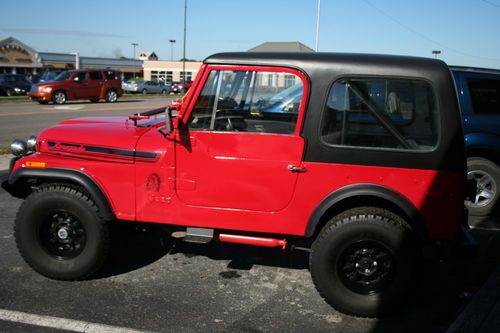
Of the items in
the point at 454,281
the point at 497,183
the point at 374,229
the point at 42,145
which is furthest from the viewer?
the point at 497,183

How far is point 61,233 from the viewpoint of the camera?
12.9 feet

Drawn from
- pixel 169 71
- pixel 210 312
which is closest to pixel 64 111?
pixel 210 312

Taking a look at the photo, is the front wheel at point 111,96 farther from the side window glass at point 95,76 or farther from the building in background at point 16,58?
the building in background at point 16,58

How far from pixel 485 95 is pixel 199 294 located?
4.61m

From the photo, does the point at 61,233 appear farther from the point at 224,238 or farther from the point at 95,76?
the point at 95,76

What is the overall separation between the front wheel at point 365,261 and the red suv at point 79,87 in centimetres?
2163

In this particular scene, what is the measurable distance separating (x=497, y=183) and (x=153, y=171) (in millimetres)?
4695

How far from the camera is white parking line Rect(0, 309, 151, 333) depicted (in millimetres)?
3256

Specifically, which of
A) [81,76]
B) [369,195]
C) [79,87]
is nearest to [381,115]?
[369,195]

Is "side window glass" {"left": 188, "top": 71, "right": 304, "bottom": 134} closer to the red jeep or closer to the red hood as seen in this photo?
the red jeep

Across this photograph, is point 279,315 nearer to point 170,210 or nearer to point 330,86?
point 170,210

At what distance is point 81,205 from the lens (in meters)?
3.82

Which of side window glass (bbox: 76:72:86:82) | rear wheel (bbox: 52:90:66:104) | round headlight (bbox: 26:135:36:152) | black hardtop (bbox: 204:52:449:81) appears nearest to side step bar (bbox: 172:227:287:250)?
black hardtop (bbox: 204:52:449:81)

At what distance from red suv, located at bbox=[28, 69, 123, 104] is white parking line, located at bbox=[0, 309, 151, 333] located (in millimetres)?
20880
